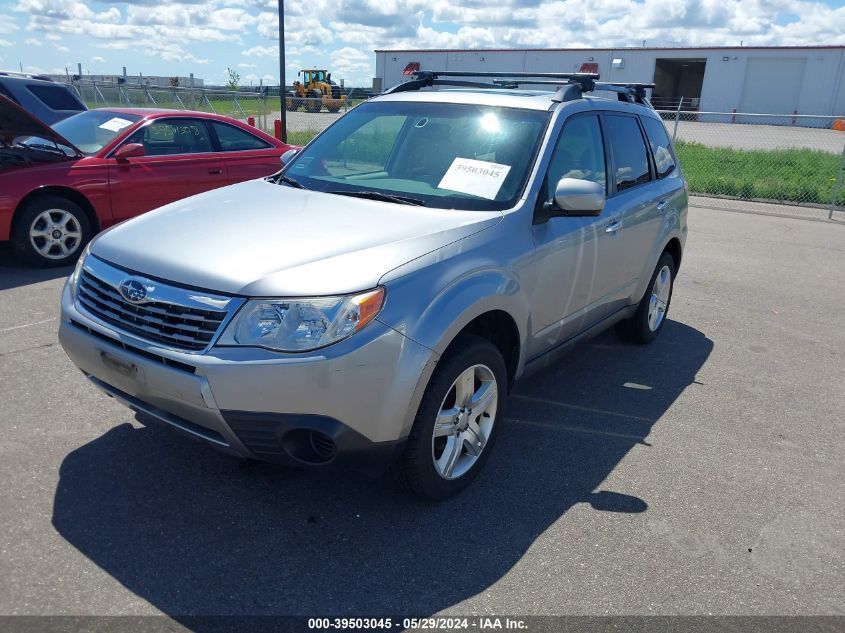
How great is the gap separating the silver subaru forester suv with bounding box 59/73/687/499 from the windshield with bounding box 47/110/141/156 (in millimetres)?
4091

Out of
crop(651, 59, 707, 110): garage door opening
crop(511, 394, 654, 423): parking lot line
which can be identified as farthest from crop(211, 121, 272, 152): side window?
crop(651, 59, 707, 110): garage door opening

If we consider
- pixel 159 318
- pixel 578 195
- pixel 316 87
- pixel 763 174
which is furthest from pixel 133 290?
pixel 316 87

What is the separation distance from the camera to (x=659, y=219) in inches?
206

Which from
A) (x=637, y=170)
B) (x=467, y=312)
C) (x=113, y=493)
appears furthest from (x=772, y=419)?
(x=113, y=493)

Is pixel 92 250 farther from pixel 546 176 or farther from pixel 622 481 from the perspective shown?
pixel 622 481

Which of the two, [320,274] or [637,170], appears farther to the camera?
[637,170]

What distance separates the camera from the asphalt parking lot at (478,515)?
9.12 ft

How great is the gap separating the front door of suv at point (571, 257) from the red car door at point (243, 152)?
490 centimetres

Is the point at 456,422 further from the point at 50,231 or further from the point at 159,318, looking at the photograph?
the point at 50,231

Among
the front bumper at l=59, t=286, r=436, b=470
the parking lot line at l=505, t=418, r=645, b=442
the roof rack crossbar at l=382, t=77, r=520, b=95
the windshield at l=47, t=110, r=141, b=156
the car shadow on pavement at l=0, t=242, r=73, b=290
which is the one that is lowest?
the parking lot line at l=505, t=418, r=645, b=442

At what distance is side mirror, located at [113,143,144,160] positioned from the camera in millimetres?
7324

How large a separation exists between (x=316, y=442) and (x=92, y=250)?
147 centimetres

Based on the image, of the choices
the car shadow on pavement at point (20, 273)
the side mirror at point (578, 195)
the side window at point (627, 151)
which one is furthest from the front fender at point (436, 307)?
the car shadow on pavement at point (20, 273)

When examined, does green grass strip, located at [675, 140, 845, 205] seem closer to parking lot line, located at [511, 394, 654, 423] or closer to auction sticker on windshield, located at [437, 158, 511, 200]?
parking lot line, located at [511, 394, 654, 423]
